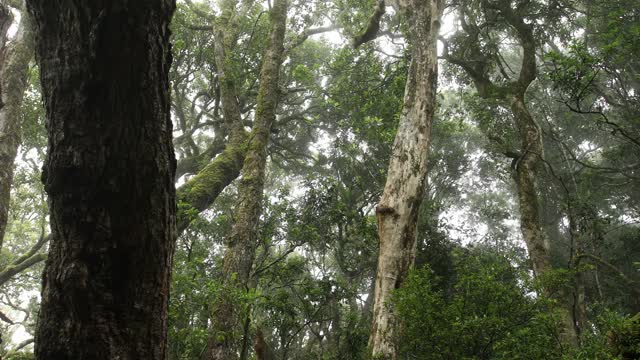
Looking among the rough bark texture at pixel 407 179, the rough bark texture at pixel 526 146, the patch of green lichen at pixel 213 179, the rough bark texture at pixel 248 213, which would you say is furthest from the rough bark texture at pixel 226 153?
the rough bark texture at pixel 526 146

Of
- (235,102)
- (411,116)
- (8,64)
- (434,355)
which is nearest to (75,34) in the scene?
(434,355)

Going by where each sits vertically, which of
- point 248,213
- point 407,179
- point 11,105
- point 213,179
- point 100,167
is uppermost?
point 11,105

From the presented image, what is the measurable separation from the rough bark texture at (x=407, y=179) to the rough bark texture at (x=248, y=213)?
5.97ft

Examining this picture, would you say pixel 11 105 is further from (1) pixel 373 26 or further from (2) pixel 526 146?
(2) pixel 526 146

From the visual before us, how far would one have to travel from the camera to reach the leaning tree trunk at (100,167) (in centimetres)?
154

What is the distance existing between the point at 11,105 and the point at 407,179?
7.38 m

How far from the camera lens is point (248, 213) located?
23.0 feet

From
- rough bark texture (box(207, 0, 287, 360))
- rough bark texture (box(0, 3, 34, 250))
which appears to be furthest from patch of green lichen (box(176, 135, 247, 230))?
rough bark texture (box(0, 3, 34, 250))

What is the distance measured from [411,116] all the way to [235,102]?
3961 millimetres

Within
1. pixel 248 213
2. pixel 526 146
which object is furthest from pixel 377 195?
pixel 248 213

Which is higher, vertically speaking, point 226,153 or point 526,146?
point 526,146

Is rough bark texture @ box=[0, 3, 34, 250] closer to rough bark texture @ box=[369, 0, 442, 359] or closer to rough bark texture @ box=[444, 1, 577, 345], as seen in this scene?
rough bark texture @ box=[369, 0, 442, 359]

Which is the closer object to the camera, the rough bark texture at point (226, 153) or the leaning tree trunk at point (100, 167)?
the leaning tree trunk at point (100, 167)

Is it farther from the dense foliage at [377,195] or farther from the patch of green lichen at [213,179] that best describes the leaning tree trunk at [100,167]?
the patch of green lichen at [213,179]
